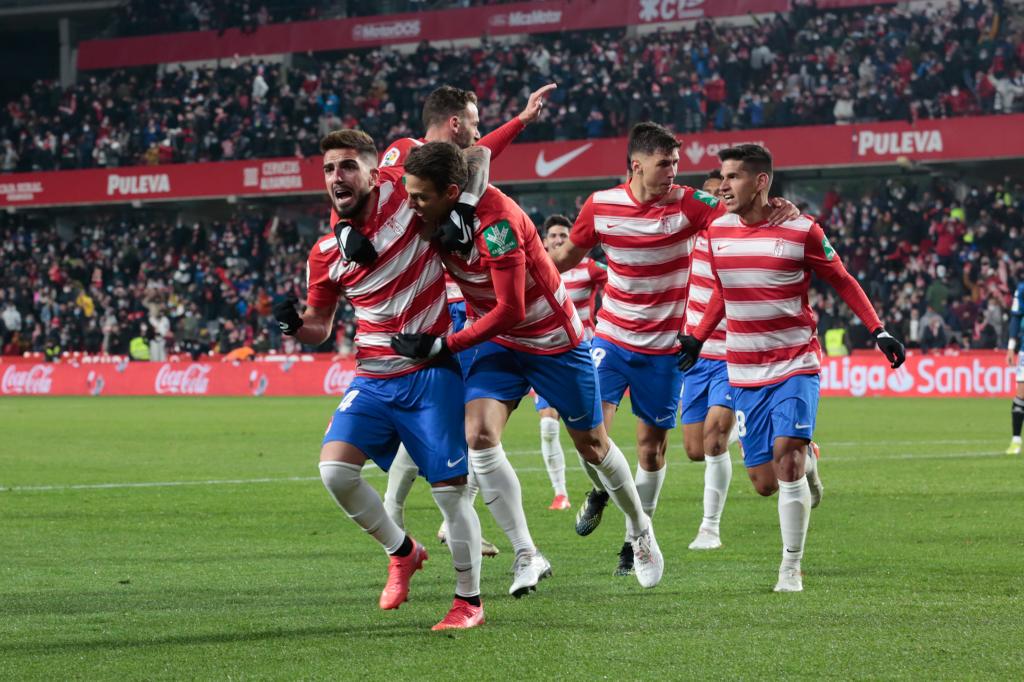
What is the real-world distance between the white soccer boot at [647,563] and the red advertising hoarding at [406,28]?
35307 millimetres

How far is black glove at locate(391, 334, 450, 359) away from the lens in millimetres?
6023

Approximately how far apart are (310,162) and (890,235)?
1729 cm

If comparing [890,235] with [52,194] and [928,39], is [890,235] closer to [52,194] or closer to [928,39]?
[928,39]

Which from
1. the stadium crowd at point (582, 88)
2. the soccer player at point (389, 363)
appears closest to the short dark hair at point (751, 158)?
the soccer player at point (389, 363)

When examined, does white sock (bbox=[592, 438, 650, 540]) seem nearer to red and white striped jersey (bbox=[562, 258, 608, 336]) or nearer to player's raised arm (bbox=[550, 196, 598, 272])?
player's raised arm (bbox=[550, 196, 598, 272])

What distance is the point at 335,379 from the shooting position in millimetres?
31156

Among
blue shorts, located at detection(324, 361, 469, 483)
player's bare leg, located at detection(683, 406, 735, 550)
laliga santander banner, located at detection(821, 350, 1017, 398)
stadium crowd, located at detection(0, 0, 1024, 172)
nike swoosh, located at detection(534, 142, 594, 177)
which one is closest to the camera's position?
blue shorts, located at detection(324, 361, 469, 483)

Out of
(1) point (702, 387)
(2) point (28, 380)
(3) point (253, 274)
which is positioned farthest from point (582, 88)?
(1) point (702, 387)

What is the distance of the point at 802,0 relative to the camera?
39688 mm

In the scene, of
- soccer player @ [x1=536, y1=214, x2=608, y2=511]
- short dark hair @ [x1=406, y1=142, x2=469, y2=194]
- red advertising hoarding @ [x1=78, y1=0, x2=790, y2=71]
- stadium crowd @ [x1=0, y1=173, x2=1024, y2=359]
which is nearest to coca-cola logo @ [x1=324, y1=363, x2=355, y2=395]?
stadium crowd @ [x1=0, y1=173, x2=1024, y2=359]

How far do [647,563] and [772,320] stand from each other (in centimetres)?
139

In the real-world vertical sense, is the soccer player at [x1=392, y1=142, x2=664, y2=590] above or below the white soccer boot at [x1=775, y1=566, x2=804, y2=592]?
above

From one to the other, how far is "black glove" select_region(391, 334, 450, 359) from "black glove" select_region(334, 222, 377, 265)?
0.37 m

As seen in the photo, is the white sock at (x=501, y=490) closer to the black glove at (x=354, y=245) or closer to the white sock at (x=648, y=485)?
the black glove at (x=354, y=245)
